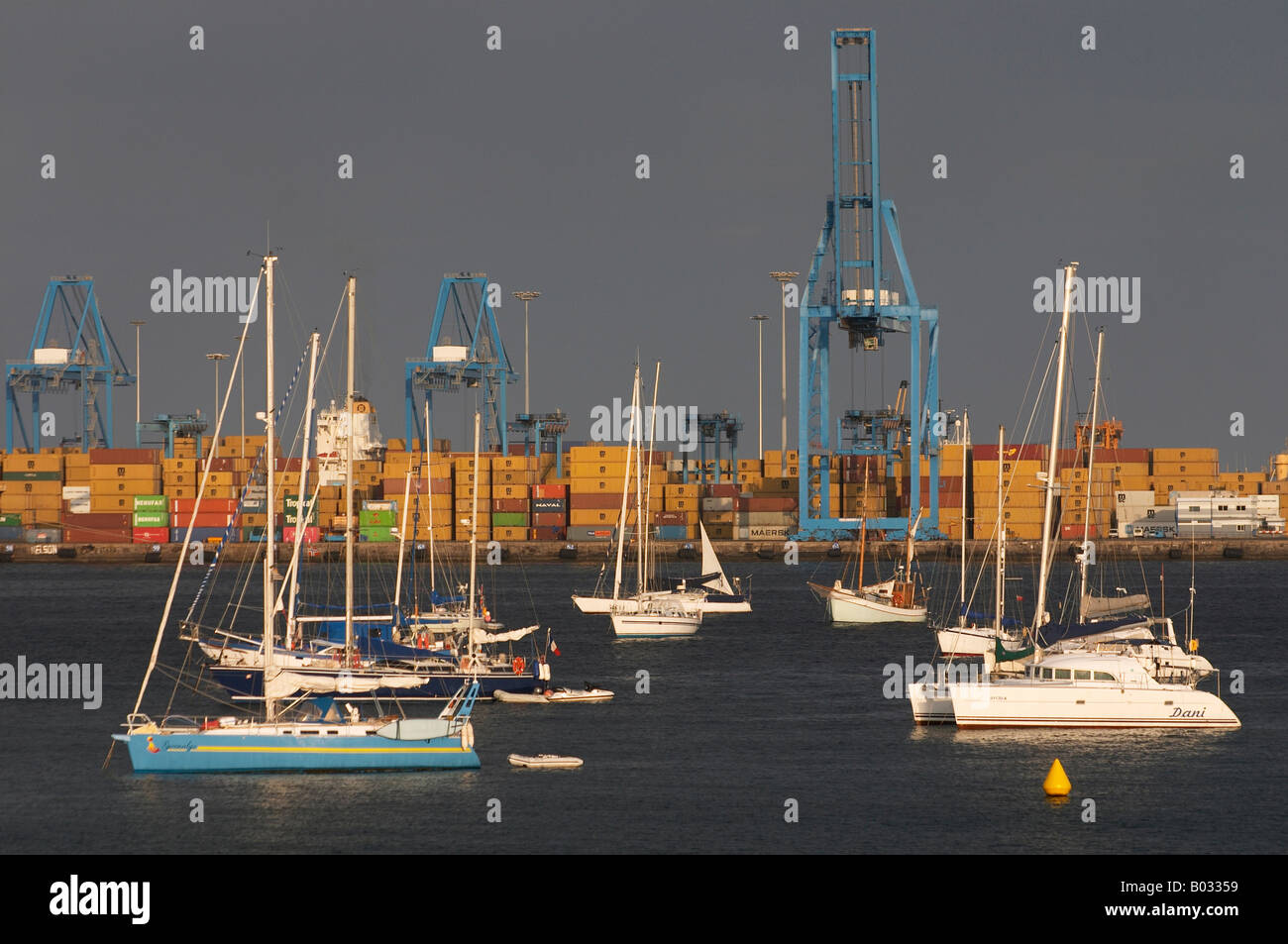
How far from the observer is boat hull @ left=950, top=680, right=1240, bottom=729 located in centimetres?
3747

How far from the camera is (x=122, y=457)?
450ft

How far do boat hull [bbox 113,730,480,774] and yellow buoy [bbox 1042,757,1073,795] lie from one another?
38.4 ft

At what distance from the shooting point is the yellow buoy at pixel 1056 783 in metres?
32.2

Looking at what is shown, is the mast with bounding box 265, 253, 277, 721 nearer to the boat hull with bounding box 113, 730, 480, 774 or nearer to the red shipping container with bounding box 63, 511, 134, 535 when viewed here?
the boat hull with bounding box 113, 730, 480, 774

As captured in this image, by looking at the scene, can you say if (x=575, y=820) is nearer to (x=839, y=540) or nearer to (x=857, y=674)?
(x=857, y=674)

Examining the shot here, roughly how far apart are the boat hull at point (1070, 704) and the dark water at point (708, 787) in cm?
40

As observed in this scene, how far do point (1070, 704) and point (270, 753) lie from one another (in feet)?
57.4

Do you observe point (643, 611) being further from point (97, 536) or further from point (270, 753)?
point (97, 536)

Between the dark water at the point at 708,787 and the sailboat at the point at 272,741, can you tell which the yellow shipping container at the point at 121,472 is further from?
the sailboat at the point at 272,741

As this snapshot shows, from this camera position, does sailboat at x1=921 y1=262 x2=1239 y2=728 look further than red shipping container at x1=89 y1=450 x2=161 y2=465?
No

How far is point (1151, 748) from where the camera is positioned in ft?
120

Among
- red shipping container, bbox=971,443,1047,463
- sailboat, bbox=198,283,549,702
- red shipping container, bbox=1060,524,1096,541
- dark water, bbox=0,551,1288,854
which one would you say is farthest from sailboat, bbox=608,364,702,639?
red shipping container, bbox=1060,524,1096,541
